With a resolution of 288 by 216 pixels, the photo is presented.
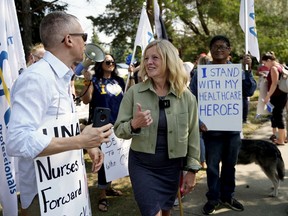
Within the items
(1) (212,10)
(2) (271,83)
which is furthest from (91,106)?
(1) (212,10)

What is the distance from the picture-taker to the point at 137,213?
13.6 ft

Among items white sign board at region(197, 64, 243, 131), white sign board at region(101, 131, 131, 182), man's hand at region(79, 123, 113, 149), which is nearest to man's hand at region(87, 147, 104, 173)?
man's hand at region(79, 123, 113, 149)

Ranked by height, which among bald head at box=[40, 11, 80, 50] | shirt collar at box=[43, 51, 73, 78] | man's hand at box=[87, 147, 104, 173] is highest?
bald head at box=[40, 11, 80, 50]

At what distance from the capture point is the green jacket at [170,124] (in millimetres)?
2631

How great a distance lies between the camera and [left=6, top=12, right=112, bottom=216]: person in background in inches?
64.6

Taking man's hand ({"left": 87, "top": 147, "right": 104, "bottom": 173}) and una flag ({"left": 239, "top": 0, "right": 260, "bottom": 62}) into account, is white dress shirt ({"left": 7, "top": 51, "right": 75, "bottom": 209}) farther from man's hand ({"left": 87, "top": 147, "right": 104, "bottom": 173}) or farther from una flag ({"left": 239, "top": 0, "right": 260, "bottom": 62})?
Answer: una flag ({"left": 239, "top": 0, "right": 260, "bottom": 62})

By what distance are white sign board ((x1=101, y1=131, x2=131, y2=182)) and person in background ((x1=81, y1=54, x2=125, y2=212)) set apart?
15cm

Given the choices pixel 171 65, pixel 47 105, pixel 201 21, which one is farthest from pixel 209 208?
pixel 201 21

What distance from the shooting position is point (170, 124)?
263 centimetres

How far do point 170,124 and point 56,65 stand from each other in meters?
1.10

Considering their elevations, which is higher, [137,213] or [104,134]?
[104,134]

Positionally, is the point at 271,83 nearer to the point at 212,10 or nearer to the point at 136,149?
the point at 136,149

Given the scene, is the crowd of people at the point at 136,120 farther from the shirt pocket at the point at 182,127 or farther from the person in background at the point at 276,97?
the person in background at the point at 276,97

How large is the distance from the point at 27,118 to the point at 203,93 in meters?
2.70
